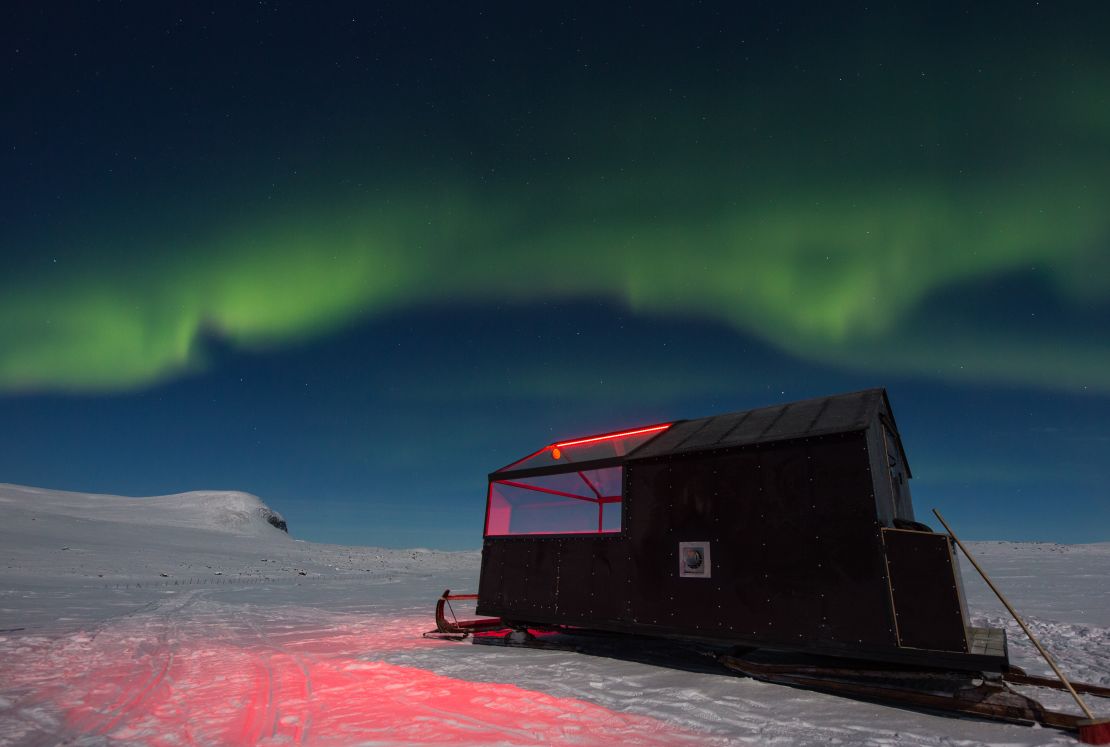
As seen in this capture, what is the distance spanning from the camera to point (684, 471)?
34.9ft

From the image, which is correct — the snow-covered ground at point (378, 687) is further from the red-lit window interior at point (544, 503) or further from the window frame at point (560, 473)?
the red-lit window interior at point (544, 503)

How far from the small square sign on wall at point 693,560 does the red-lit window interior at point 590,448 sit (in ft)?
8.30

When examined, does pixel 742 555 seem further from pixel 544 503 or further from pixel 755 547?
pixel 544 503

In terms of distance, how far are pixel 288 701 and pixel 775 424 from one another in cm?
909

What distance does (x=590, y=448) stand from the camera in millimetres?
12984

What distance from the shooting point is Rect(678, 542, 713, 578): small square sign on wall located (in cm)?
980

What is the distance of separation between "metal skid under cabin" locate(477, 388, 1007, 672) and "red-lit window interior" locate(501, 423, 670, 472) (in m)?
0.06

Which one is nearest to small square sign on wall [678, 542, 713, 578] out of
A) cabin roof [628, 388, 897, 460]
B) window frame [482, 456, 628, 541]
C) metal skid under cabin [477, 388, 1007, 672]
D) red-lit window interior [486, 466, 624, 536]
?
metal skid under cabin [477, 388, 1007, 672]

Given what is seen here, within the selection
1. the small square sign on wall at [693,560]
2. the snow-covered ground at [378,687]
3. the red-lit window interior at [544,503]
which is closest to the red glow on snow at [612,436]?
the red-lit window interior at [544,503]

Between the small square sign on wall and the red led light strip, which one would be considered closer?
the small square sign on wall

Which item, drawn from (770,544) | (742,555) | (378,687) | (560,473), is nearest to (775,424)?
(770,544)

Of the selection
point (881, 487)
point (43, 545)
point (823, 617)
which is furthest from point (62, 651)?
point (43, 545)

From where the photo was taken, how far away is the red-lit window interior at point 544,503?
13289mm

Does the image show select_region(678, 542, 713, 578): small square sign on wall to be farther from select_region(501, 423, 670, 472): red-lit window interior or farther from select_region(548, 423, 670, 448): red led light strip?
select_region(548, 423, 670, 448): red led light strip
